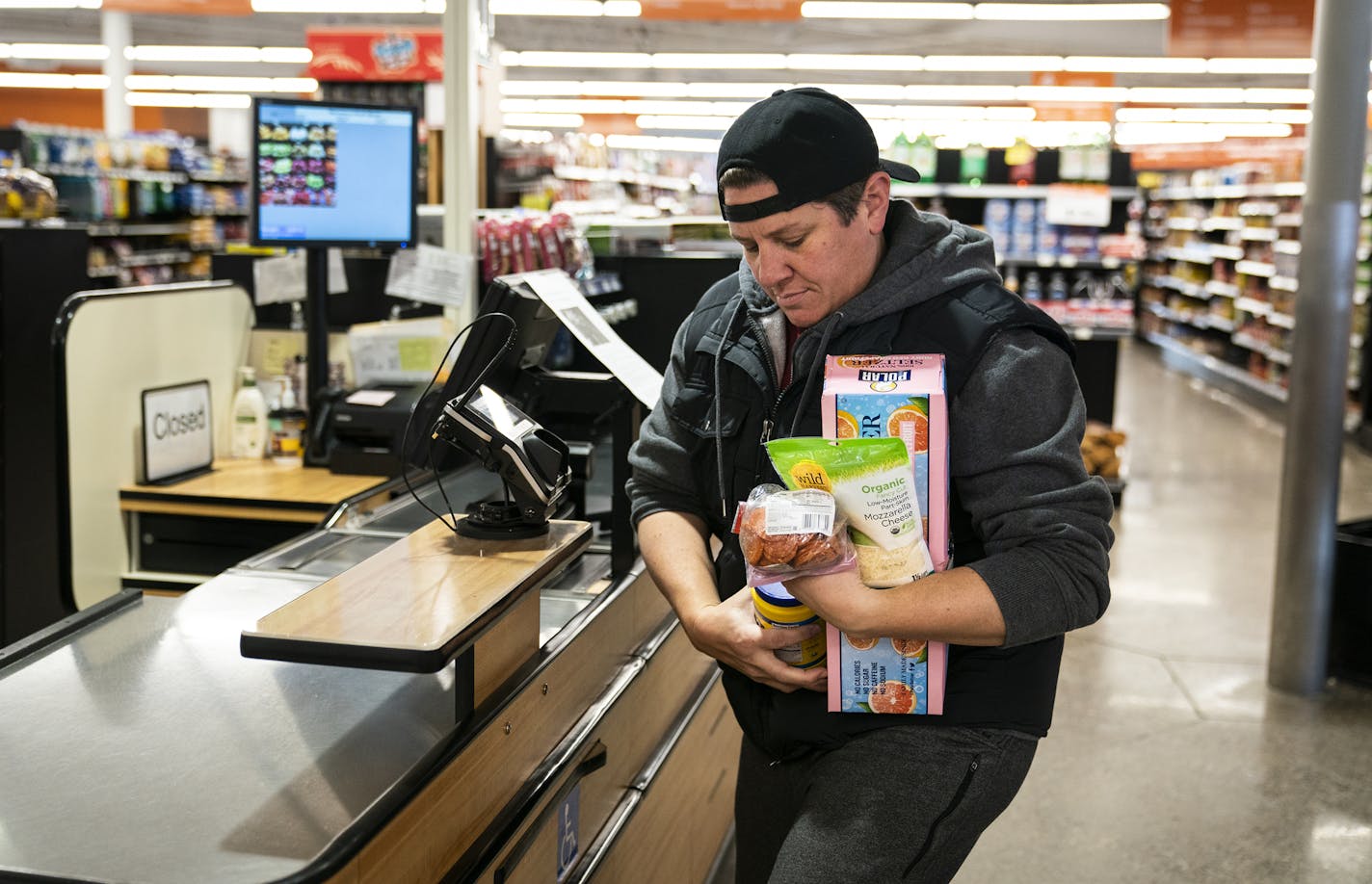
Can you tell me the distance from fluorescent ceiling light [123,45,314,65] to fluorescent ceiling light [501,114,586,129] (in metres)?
5.04

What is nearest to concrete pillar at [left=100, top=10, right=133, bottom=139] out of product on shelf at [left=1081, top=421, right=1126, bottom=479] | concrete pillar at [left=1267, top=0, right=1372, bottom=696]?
product on shelf at [left=1081, top=421, right=1126, bottom=479]

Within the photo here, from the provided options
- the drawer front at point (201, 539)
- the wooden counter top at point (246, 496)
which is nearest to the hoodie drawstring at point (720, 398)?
the wooden counter top at point (246, 496)

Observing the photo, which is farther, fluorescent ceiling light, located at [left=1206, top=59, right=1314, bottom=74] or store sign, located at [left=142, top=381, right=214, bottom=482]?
fluorescent ceiling light, located at [left=1206, top=59, right=1314, bottom=74]

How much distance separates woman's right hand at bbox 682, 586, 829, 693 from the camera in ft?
5.31

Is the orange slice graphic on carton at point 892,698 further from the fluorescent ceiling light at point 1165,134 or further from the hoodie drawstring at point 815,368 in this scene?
the fluorescent ceiling light at point 1165,134

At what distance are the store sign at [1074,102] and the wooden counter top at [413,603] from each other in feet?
48.6

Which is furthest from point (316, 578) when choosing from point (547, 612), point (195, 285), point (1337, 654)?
point (1337, 654)

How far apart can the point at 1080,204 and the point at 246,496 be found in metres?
8.17

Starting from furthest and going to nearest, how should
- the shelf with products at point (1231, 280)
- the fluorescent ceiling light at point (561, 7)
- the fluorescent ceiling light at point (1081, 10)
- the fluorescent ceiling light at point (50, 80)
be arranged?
the fluorescent ceiling light at point (50, 80) → the shelf with products at point (1231, 280) → the fluorescent ceiling light at point (1081, 10) → the fluorescent ceiling light at point (561, 7)

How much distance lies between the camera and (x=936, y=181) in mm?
10695

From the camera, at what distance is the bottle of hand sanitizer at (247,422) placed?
3.66 m

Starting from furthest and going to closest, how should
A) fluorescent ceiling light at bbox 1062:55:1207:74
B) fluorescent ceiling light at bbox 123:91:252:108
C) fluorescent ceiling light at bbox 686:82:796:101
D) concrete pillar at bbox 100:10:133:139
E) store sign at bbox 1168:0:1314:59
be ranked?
1. fluorescent ceiling light at bbox 123:91:252:108
2. fluorescent ceiling light at bbox 686:82:796:101
3. concrete pillar at bbox 100:10:133:139
4. fluorescent ceiling light at bbox 1062:55:1207:74
5. store sign at bbox 1168:0:1314:59

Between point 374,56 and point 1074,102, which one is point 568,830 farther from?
point 1074,102

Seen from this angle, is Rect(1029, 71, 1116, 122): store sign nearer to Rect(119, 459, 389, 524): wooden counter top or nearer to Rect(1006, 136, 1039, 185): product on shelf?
Rect(1006, 136, 1039, 185): product on shelf
